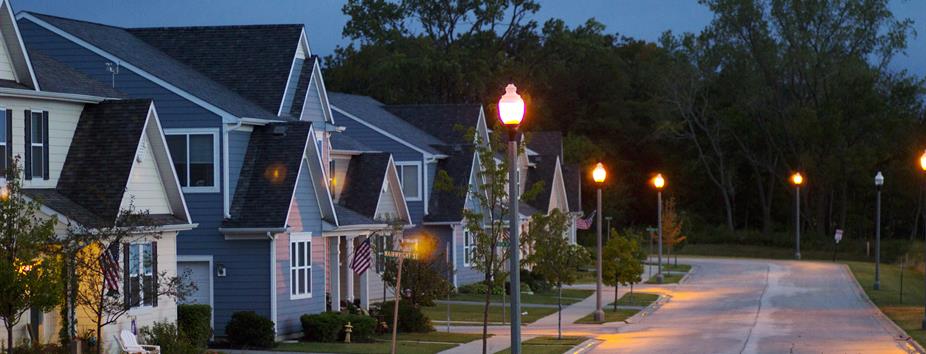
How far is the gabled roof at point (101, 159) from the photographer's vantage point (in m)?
26.5

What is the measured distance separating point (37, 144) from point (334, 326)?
10.2 metres

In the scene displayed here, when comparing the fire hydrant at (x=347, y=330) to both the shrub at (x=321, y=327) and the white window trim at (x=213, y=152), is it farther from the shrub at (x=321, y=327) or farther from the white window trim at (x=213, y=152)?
the white window trim at (x=213, y=152)

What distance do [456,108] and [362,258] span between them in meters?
28.9

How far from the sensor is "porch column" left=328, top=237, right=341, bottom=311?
125ft

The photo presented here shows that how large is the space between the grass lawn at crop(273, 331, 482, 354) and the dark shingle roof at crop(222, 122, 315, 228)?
3.18 meters

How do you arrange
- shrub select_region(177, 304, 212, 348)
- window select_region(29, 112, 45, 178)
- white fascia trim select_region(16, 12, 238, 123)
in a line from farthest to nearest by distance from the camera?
white fascia trim select_region(16, 12, 238, 123) < shrub select_region(177, 304, 212, 348) < window select_region(29, 112, 45, 178)

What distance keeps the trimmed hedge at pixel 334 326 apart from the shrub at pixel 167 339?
627 cm

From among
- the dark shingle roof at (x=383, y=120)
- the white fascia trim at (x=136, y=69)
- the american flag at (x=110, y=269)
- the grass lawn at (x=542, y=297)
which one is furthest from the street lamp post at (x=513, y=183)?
the dark shingle roof at (x=383, y=120)

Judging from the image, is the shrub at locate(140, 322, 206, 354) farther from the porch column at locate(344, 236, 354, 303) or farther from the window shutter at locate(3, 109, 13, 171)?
the porch column at locate(344, 236, 354, 303)

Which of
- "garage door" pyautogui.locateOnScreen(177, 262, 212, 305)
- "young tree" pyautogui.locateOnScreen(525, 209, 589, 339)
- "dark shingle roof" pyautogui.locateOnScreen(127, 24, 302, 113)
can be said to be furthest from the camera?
"young tree" pyautogui.locateOnScreen(525, 209, 589, 339)

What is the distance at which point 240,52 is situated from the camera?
127 feet

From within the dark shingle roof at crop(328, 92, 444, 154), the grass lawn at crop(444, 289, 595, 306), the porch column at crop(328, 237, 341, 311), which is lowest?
the grass lawn at crop(444, 289, 595, 306)

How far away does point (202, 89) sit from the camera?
3544cm

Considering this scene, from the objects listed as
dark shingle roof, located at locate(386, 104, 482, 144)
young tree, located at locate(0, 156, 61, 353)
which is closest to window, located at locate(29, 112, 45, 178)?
young tree, located at locate(0, 156, 61, 353)
